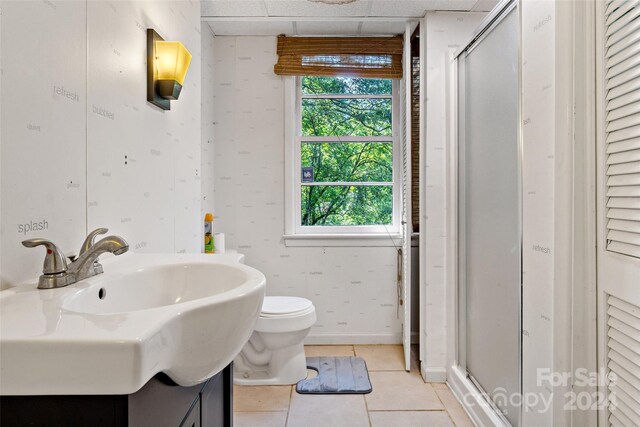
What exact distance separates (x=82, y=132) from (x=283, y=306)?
1.48 m

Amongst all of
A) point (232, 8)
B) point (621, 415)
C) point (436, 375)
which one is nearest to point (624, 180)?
point (621, 415)

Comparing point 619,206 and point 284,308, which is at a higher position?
point 619,206

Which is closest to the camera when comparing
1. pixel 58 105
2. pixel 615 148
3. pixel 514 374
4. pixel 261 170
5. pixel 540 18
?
pixel 58 105

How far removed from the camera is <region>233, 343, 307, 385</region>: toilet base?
217 cm

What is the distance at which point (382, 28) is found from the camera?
8.50ft

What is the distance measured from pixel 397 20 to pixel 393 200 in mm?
A: 1204

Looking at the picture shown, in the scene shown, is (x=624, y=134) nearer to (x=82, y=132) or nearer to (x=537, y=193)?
(x=537, y=193)

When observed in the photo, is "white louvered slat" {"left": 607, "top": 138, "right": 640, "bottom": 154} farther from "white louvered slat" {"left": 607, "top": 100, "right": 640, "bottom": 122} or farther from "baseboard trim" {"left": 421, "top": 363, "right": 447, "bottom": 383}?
"baseboard trim" {"left": 421, "top": 363, "right": 447, "bottom": 383}

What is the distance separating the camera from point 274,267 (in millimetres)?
2732

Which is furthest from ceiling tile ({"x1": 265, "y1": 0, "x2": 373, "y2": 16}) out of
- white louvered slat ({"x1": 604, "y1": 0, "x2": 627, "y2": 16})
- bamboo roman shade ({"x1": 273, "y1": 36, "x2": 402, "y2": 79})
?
white louvered slat ({"x1": 604, "y1": 0, "x2": 627, "y2": 16})

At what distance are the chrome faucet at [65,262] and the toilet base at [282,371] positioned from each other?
152 cm

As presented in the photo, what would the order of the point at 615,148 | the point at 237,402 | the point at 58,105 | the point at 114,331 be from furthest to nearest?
the point at 237,402
the point at 615,148
the point at 58,105
the point at 114,331

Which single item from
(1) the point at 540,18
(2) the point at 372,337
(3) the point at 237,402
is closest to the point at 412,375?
(2) the point at 372,337

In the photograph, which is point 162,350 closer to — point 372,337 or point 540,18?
point 540,18
